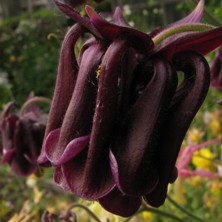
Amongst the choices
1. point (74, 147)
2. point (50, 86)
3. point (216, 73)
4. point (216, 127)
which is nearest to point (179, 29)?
point (74, 147)

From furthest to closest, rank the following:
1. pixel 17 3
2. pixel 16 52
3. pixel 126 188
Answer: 1. pixel 17 3
2. pixel 16 52
3. pixel 126 188

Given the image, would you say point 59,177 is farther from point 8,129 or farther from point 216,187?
point 216,187

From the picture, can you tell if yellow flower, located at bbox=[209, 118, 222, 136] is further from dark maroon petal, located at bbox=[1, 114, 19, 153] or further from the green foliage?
the green foliage

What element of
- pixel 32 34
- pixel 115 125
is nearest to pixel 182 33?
pixel 115 125

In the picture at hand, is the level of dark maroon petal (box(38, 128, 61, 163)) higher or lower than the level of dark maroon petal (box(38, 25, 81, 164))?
lower

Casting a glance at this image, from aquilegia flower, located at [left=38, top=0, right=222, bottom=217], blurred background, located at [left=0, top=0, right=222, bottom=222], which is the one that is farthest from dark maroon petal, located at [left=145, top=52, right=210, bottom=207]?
blurred background, located at [left=0, top=0, right=222, bottom=222]

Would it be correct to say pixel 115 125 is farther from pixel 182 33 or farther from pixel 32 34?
pixel 32 34

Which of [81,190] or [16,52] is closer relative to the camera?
[81,190]
